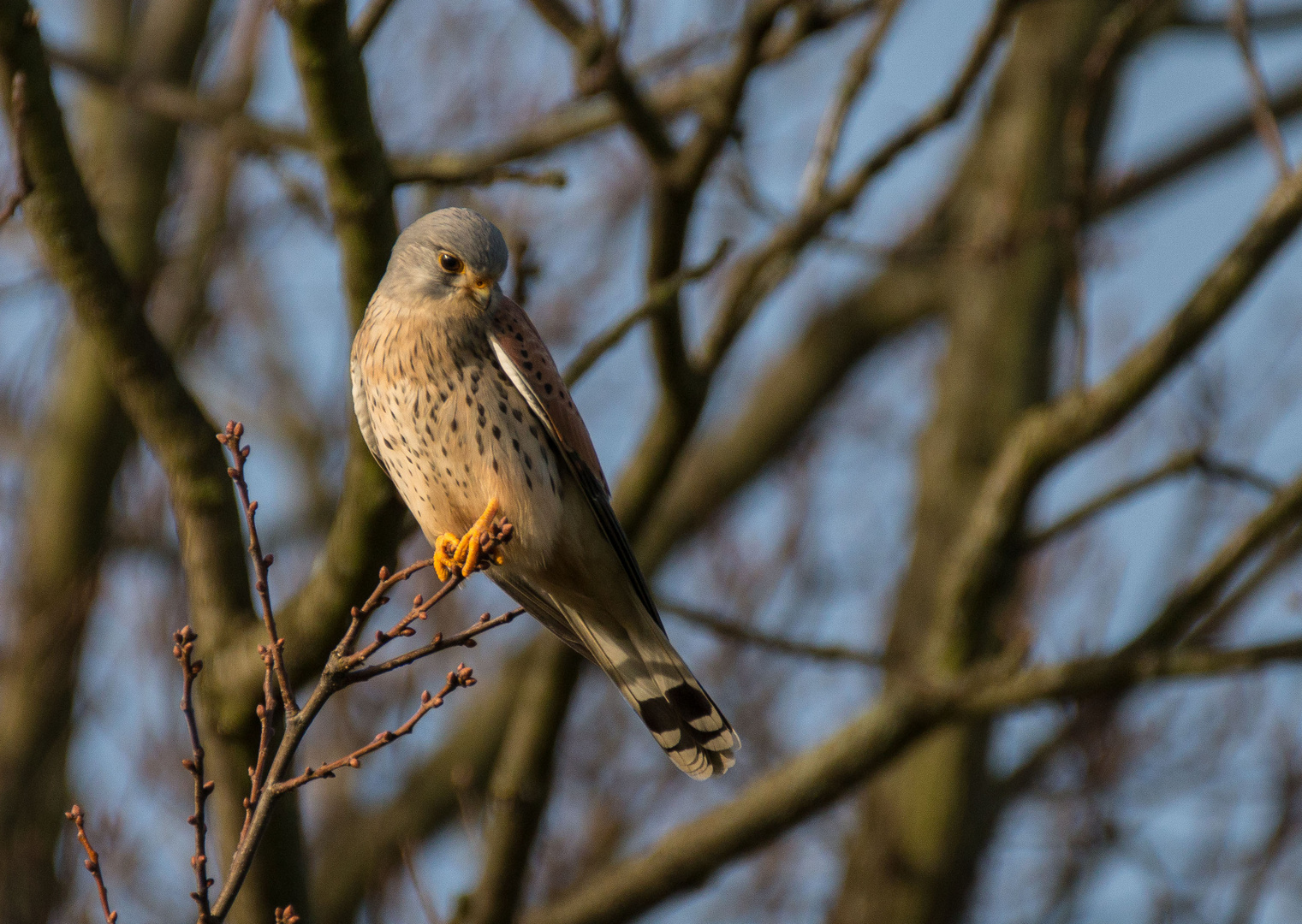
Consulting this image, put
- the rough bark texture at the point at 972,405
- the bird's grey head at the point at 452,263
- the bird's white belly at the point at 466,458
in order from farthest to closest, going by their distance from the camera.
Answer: the rough bark texture at the point at 972,405
the bird's grey head at the point at 452,263
the bird's white belly at the point at 466,458

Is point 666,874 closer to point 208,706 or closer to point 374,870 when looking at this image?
point 374,870

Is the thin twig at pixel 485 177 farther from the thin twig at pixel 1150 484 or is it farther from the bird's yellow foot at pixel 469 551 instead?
the thin twig at pixel 1150 484

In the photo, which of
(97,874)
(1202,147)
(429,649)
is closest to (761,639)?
(429,649)

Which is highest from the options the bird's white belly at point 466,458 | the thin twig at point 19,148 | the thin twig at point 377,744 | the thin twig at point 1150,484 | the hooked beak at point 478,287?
the thin twig at point 19,148

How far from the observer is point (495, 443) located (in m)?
3.10

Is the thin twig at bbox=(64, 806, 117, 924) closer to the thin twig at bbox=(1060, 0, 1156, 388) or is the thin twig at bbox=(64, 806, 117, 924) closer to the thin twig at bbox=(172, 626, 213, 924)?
the thin twig at bbox=(172, 626, 213, 924)

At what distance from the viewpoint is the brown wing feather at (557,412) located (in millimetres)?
3154

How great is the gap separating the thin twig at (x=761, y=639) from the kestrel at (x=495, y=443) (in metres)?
0.61

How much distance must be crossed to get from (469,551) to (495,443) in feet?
1.13

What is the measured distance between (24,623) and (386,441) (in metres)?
3.24

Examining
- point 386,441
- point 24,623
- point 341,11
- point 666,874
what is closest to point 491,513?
point 386,441

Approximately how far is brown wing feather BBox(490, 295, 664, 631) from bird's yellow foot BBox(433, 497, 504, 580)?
0.92 ft

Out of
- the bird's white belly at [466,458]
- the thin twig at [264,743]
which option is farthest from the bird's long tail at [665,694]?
the thin twig at [264,743]

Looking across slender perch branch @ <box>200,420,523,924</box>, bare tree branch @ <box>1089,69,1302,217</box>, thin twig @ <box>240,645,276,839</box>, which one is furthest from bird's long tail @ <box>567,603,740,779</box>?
bare tree branch @ <box>1089,69,1302,217</box>
